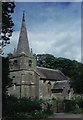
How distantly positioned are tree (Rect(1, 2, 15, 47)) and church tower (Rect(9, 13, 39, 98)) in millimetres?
29585

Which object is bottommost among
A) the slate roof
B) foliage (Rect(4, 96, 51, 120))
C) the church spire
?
foliage (Rect(4, 96, 51, 120))

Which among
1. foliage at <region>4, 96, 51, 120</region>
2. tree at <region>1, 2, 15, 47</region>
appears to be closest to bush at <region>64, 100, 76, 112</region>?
foliage at <region>4, 96, 51, 120</region>

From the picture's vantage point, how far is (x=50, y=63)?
74.8m

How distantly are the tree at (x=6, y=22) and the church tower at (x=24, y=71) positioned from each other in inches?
1165

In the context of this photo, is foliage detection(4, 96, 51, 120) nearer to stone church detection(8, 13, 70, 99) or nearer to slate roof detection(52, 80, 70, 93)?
stone church detection(8, 13, 70, 99)

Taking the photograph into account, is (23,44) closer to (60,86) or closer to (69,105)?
(60,86)

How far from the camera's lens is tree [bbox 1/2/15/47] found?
15130 millimetres

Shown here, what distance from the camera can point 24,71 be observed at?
4619cm

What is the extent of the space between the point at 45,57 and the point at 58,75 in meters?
23.0

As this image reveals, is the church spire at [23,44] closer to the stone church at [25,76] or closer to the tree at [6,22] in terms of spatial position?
the stone church at [25,76]

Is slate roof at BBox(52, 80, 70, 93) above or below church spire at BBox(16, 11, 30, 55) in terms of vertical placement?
below

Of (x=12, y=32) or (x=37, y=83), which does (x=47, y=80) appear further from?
(x=12, y=32)

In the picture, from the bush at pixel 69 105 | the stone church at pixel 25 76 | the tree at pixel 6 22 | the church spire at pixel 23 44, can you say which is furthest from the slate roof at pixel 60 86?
the tree at pixel 6 22

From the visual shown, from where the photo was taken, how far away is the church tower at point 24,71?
4584 centimetres
